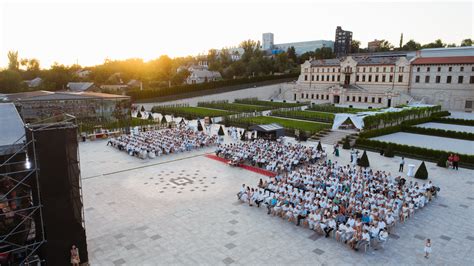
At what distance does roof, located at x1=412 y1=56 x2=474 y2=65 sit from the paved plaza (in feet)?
125

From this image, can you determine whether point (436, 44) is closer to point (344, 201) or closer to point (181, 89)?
point (181, 89)

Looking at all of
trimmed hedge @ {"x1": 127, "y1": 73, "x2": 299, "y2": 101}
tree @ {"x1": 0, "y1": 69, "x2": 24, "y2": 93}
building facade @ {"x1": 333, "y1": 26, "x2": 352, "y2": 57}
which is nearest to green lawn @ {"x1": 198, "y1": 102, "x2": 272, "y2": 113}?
trimmed hedge @ {"x1": 127, "y1": 73, "x2": 299, "y2": 101}

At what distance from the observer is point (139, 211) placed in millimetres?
16141

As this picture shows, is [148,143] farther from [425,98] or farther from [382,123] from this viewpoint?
[425,98]

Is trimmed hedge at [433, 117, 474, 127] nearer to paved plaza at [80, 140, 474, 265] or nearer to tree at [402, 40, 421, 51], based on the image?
paved plaza at [80, 140, 474, 265]

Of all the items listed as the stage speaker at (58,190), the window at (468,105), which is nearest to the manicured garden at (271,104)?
the window at (468,105)

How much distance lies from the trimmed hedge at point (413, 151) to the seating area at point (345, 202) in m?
8.80

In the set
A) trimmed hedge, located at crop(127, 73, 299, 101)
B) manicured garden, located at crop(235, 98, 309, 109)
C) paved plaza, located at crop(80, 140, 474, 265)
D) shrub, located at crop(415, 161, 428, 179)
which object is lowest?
paved plaza, located at crop(80, 140, 474, 265)

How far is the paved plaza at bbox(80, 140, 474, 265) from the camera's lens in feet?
39.8

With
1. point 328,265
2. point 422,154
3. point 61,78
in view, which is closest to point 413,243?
point 328,265

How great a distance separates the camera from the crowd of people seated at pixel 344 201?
519 inches

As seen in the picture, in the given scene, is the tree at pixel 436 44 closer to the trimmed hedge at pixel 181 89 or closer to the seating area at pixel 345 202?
the trimmed hedge at pixel 181 89

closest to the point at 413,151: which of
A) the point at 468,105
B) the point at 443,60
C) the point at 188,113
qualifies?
the point at 188,113

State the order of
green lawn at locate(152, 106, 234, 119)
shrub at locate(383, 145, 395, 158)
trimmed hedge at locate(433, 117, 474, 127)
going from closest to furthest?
shrub at locate(383, 145, 395, 158)
trimmed hedge at locate(433, 117, 474, 127)
green lawn at locate(152, 106, 234, 119)
